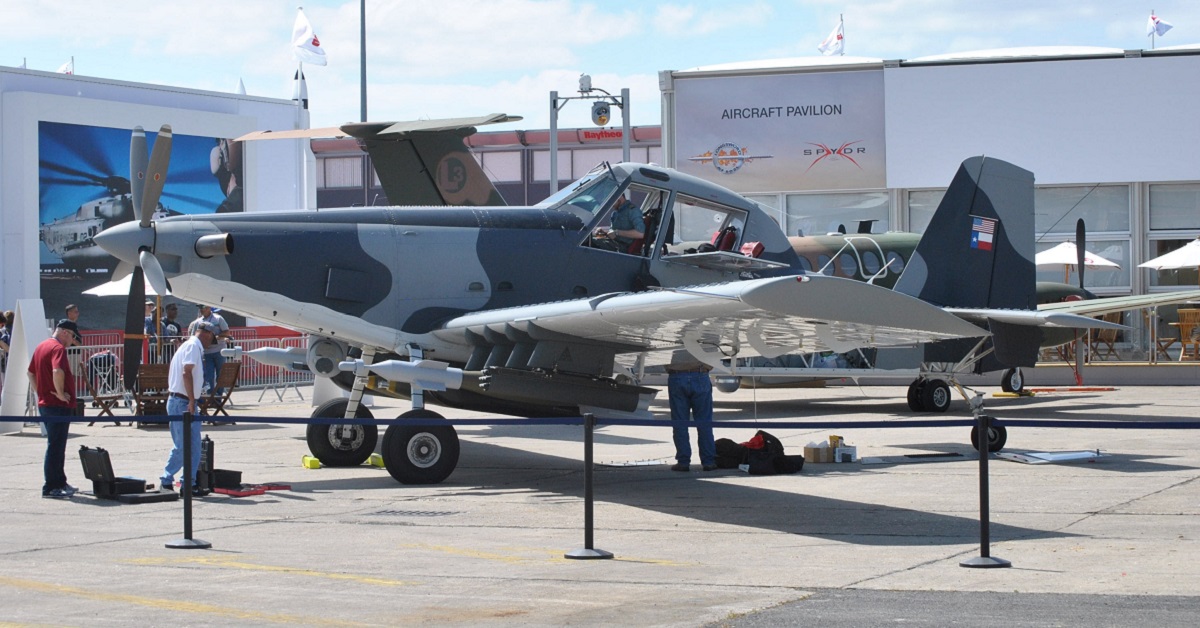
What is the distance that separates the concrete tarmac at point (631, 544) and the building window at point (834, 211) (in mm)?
14930

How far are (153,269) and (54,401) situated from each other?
150 centimetres

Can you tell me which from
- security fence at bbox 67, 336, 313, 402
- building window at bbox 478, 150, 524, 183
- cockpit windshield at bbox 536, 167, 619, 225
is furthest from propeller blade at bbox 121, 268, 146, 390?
building window at bbox 478, 150, 524, 183

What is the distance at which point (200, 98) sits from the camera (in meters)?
44.8

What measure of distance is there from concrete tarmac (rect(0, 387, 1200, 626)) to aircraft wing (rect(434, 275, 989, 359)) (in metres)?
1.35

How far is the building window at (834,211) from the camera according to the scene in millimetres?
30047

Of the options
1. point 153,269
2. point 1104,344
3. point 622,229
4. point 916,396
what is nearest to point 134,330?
point 153,269

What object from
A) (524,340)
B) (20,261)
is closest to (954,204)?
(524,340)

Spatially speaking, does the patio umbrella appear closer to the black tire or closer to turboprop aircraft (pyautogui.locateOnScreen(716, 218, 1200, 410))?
turboprop aircraft (pyautogui.locateOnScreen(716, 218, 1200, 410))

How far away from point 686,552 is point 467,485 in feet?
13.8

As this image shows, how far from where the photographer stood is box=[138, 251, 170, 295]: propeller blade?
11.8 meters

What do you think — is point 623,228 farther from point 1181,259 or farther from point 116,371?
point 1181,259

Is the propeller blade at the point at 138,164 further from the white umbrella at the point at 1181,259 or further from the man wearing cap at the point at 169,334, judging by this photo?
the white umbrella at the point at 1181,259

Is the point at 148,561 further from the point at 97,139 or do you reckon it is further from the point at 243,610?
the point at 97,139

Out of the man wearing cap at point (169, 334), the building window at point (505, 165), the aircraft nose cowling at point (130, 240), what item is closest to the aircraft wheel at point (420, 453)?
the aircraft nose cowling at point (130, 240)
